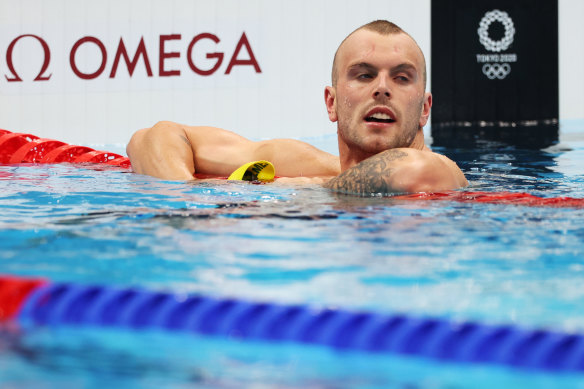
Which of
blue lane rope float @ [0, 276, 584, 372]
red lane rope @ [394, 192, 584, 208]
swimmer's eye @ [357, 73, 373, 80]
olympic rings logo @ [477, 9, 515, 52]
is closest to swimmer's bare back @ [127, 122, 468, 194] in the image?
red lane rope @ [394, 192, 584, 208]

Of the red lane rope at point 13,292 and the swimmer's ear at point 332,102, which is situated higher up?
the swimmer's ear at point 332,102

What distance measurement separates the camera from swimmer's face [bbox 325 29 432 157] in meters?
3.19

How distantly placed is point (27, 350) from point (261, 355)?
438 millimetres

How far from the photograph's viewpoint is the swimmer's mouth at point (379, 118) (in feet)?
10.5

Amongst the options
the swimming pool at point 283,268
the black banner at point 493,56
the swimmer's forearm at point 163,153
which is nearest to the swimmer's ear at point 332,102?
the swimming pool at point 283,268

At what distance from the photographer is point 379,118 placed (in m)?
3.23

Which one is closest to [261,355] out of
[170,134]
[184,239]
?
[184,239]

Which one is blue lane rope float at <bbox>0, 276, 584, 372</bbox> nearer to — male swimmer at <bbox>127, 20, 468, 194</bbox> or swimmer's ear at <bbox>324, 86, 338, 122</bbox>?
male swimmer at <bbox>127, 20, 468, 194</bbox>

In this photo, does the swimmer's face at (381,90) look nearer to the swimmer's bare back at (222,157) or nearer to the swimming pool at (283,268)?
the swimmer's bare back at (222,157)

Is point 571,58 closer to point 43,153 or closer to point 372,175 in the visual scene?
point 43,153

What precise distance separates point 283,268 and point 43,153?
4556 millimetres

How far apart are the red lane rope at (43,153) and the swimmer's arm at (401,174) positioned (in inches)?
110

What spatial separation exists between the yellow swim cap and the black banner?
5.51 m

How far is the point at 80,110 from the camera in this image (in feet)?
31.0
